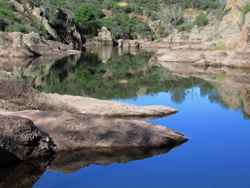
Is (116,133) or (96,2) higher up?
(96,2)

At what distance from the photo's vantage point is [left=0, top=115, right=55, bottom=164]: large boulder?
12570 mm

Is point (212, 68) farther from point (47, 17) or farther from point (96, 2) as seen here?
point (96, 2)

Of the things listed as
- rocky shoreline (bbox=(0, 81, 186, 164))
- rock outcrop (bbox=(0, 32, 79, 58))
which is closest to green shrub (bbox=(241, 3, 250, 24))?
rock outcrop (bbox=(0, 32, 79, 58))

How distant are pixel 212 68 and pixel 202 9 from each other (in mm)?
116787

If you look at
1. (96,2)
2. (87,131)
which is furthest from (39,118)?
(96,2)

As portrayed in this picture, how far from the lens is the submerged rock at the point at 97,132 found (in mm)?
14133

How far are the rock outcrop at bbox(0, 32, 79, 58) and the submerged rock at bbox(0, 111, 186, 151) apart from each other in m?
45.2

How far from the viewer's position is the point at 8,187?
37.0 feet

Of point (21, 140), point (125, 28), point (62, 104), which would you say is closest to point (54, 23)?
point (125, 28)

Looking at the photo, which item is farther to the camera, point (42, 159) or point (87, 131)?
point (87, 131)

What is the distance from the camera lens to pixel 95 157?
44.9 feet

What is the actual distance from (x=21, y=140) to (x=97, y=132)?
7.94 feet

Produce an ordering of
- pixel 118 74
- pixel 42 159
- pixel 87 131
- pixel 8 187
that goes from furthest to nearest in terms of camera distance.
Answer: pixel 118 74
pixel 87 131
pixel 42 159
pixel 8 187

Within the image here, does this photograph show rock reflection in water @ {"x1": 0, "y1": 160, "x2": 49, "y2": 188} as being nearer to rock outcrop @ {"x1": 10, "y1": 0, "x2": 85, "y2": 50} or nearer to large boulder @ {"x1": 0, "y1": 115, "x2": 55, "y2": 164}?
large boulder @ {"x1": 0, "y1": 115, "x2": 55, "y2": 164}
